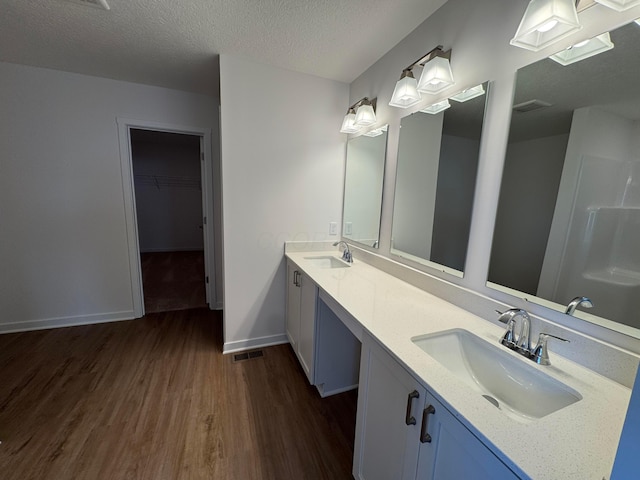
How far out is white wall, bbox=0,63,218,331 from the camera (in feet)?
7.72

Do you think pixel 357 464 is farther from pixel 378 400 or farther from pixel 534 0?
pixel 534 0

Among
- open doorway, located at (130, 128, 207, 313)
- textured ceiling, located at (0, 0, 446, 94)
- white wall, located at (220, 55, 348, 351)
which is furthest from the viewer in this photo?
open doorway, located at (130, 128, 207, 313)

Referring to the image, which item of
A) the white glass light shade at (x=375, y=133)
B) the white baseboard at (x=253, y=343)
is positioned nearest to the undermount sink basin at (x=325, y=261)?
the white baseboard at (x=253, y=343)

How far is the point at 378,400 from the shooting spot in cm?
104

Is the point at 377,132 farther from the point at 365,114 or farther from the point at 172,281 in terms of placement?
the point at 172,281

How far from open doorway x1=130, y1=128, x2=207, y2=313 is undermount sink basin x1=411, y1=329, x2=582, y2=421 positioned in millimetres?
4474

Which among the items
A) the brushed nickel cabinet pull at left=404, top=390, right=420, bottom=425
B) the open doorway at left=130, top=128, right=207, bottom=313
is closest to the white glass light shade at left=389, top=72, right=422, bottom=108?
the brushed nickel cabinet pull at left=404, top=390, right=420, bottom=425

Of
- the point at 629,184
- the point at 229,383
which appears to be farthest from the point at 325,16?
the point at 229,383

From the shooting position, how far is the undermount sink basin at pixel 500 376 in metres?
0.82

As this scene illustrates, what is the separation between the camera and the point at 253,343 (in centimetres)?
240

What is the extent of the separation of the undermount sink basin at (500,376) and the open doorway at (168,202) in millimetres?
4474

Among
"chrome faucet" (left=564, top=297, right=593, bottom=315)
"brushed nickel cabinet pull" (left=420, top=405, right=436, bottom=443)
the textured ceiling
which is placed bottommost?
"brushed nickel cabinet pull" (left=420, top=405, right=436, bottom=443)

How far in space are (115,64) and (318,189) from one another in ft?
6.62

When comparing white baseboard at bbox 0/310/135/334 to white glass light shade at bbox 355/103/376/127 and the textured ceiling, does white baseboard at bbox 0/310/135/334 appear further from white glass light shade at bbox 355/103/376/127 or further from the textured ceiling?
white glass light shade at bbox 355/103/376/127
